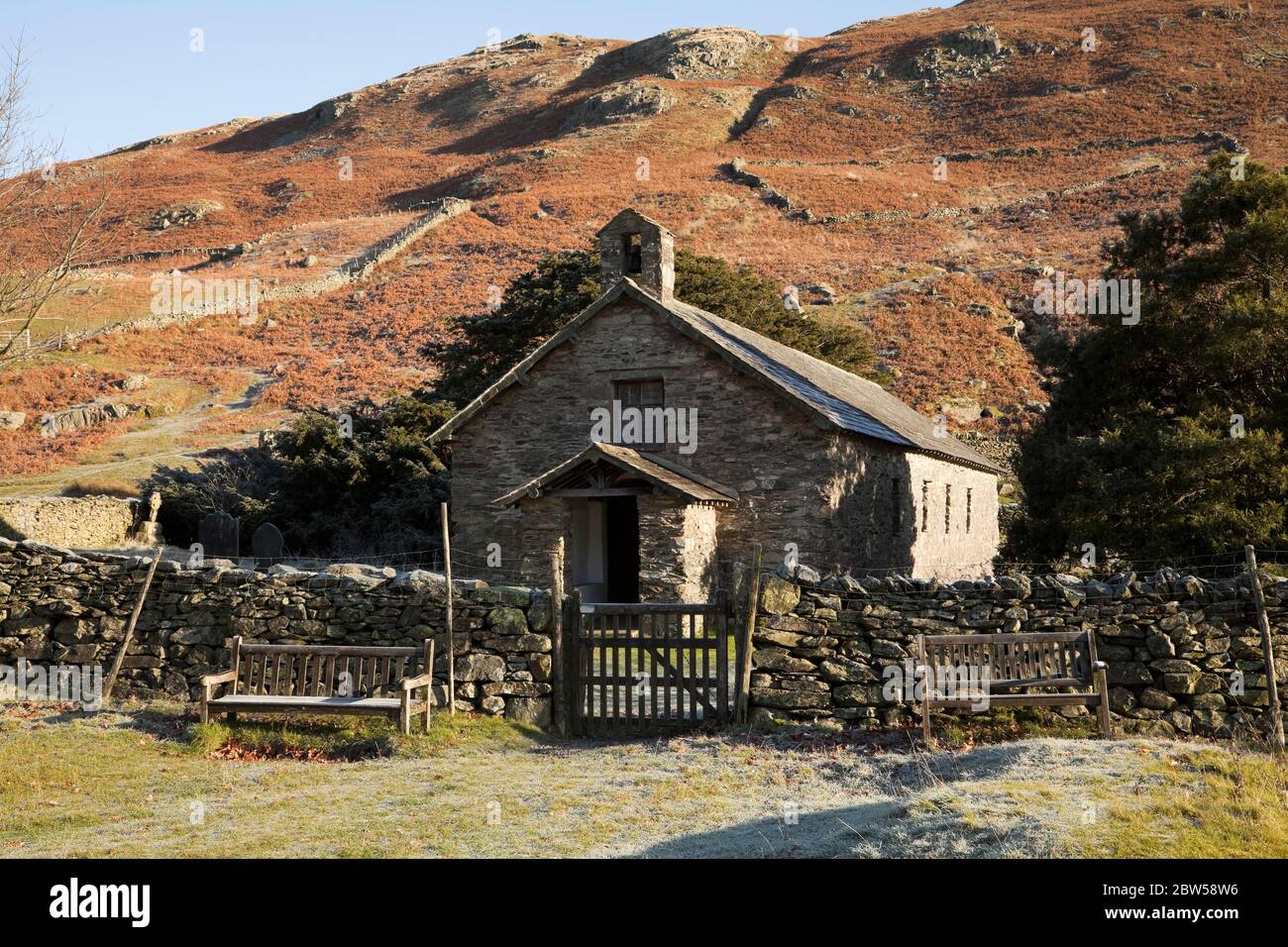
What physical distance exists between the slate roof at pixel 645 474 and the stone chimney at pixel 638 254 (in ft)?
13.9

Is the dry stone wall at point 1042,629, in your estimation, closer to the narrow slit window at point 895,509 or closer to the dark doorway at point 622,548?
the dark doorway at point 622,548

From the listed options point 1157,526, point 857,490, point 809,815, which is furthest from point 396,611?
point 1157,526

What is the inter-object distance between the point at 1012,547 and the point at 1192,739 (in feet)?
41.1

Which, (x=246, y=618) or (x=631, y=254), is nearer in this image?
(x=246, y=618)

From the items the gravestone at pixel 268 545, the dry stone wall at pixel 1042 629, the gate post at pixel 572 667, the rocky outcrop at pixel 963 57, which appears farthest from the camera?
the rocky outcrop at pixel 963 57

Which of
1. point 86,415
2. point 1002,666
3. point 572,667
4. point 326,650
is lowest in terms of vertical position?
point 572,667

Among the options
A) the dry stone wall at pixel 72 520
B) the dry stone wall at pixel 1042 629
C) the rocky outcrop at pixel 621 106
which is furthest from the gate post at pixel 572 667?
the rocky outcrop at pixel 621 106

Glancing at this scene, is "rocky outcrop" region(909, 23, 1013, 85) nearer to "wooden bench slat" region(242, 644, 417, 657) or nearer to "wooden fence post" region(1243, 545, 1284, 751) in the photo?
"wooden fence post" region(1243, 545, 1284, 751)

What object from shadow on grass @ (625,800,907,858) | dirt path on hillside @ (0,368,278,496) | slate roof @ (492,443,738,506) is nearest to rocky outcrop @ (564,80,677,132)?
dirt path on hillside @ (0,368,278,496)

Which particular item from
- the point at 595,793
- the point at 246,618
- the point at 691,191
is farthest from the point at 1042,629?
the point at 691,191

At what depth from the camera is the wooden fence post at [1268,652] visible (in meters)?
10.4

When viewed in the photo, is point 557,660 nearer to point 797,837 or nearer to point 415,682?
point 415,682

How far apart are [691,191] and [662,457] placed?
2559 inches

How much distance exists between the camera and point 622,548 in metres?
23.0
